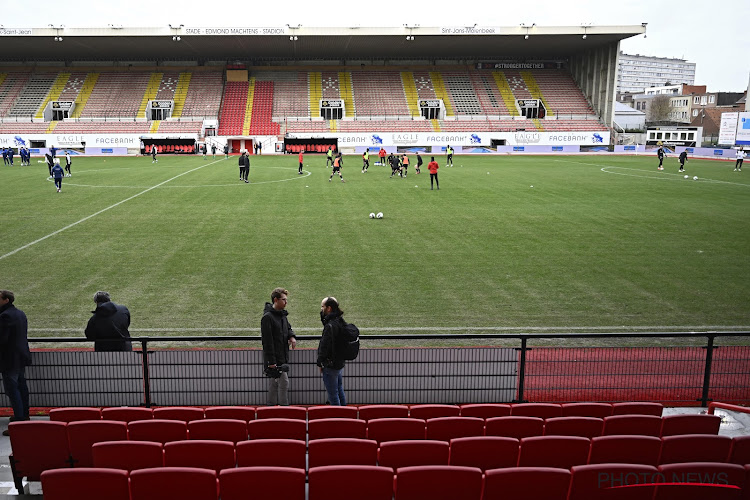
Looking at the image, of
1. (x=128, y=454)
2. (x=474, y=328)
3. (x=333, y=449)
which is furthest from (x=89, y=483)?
(x=474, y=328)

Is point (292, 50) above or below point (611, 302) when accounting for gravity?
above

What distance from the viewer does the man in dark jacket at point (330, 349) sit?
21.6 feet

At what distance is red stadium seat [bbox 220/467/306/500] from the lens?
12.9 feet

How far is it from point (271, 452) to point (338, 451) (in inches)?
20.6

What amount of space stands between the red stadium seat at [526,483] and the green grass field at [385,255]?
6.51 meters

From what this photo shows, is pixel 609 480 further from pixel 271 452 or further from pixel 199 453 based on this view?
pixel 199 453

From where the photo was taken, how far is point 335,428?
537 centimetres

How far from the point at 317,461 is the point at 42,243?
15319 millimetres

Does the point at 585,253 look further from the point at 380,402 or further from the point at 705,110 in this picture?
the point at 705,110

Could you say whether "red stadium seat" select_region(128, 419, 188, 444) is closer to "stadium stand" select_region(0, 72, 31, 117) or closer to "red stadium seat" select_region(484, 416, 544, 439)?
"red stadium seat" select_region(484, 416, 544, 439)

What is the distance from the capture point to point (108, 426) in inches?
205

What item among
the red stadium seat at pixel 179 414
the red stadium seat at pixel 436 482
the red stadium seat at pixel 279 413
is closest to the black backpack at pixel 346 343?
the red stadium seat at pixel 279 413

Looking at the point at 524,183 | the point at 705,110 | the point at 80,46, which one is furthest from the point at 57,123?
the point at 705,110

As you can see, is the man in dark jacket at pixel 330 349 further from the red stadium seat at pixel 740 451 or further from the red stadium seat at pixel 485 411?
the red stadium seat at pixel 740 451
